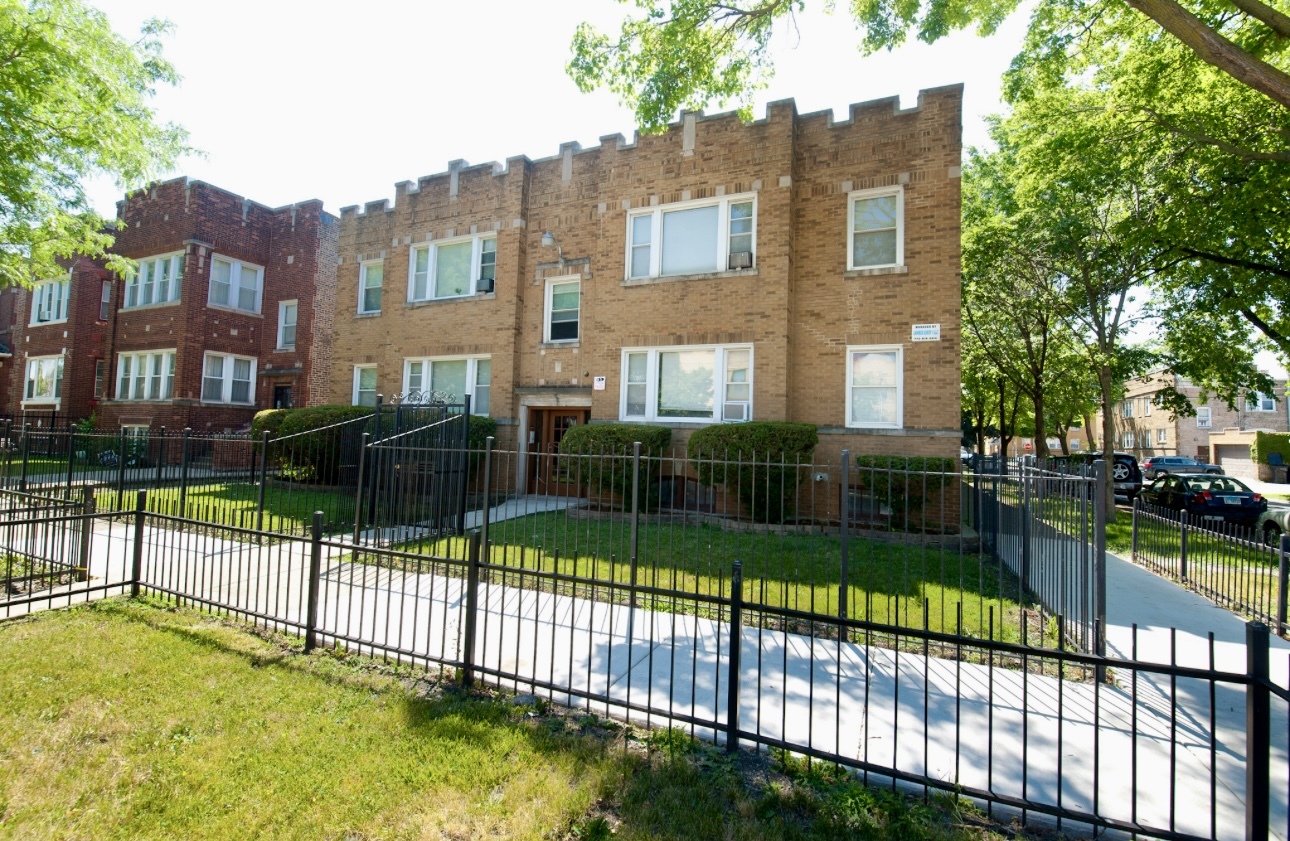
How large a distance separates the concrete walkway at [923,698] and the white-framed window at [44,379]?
2623 centimetres

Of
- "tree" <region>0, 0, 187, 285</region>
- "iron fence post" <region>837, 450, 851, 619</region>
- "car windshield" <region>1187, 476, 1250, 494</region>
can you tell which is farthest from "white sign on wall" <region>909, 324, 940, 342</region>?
"tree" <region>0, 0, 187, 285</region>

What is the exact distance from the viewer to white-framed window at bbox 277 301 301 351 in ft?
74.6

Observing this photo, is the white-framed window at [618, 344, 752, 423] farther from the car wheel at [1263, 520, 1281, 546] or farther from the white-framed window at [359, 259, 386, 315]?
the car wheel at [1263, 520, 1281, 546]

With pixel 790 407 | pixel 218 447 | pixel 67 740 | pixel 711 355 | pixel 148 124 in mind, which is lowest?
pixel 67 740

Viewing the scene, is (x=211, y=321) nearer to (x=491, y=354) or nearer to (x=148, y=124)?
(x=148, y=124)

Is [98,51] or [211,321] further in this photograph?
[211,321]

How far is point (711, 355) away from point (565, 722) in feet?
33.7

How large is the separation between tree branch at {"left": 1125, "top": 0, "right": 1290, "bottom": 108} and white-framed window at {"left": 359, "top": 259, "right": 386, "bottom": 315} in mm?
17774

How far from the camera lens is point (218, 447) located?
19.8 m

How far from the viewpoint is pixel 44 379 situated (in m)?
25.8

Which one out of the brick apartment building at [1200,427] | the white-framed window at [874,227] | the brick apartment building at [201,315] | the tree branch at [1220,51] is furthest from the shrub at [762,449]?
the brick apartment building at [1200,427]

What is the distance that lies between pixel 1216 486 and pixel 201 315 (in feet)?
109

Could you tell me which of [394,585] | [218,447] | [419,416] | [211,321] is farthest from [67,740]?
[211,321]

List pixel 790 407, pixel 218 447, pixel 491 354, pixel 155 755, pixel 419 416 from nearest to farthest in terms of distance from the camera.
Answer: pixel 155 755 → pixel 419 416 → pixel 790 407 → pixel 491 354 → pixel 218 447
